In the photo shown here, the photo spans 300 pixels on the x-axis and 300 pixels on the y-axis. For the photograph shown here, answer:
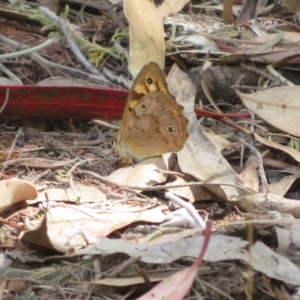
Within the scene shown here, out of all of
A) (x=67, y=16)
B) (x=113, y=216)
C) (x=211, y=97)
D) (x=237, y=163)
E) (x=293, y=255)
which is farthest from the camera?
(x=67, y=16)

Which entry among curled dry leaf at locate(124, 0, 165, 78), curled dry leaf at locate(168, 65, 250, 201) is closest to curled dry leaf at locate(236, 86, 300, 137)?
curled dry leaf at locate(168, 65, 250, 201)

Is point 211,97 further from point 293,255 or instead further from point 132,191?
point 293,255

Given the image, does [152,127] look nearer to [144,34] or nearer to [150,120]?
[150,120]

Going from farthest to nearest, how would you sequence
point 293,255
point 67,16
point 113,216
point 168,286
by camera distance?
point 67,16 < point 113,216 < point 293,255 < point 168,286

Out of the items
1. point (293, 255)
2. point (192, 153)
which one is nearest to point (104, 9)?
point (192, 153)

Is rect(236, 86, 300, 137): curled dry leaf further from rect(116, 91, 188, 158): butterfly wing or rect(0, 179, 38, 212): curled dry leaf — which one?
rect(0, 179, 38, 212): curled dry leaf

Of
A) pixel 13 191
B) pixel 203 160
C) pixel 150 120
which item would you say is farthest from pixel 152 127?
pixel 13 191

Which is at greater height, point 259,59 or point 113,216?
point 259,59

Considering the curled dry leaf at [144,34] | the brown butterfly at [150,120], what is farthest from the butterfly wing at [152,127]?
the curled dry leaf at [144,34]
